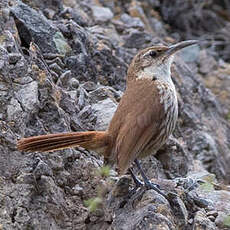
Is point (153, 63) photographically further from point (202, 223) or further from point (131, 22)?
point (131, 22)

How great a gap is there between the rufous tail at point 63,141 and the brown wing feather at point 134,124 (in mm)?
126

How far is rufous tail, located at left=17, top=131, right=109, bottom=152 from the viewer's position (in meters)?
4.43

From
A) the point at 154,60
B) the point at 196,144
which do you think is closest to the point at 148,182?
the point at 154,60

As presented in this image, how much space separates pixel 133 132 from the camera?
4.72m

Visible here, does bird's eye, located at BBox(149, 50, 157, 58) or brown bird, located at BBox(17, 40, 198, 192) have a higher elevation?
bird's eye, located at BBox(149, 50, 157, 58)

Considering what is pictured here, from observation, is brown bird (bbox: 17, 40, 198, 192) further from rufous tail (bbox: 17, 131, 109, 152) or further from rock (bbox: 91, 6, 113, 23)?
rock (bbox: 91, 6, 113, 23)

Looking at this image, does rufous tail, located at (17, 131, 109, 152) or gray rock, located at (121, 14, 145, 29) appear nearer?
rufous tail, located at (17, 131, 109, 152)

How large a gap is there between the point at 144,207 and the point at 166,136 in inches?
29.7

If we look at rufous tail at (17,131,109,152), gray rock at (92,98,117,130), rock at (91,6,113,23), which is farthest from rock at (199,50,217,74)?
rufous tail at (17,131,109,152)

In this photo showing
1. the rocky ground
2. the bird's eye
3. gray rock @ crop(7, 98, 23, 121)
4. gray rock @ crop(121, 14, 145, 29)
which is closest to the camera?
the rocky ground

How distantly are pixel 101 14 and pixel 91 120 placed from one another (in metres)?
3.14

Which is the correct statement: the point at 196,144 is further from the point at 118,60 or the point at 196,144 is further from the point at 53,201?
the point at 53,201

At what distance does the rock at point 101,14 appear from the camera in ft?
27.8

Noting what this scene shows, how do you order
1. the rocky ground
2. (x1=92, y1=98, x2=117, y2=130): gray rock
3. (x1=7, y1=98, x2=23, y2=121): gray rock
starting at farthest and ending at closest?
(x1=92, y1=98, x2=117, y2=130): gray rock
(x1=7, y1=98, x2=23, y2=121): gray rock
the rocky ground
